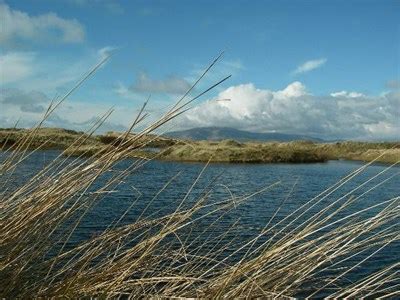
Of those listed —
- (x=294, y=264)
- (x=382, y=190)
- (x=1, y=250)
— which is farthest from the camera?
(x=382, y=190)

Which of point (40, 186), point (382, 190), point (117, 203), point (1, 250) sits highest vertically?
point (40, 186)

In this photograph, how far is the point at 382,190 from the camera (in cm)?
3956

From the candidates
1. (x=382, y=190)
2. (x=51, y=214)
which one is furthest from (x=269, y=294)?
(x=382, y=190)

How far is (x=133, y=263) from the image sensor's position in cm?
348

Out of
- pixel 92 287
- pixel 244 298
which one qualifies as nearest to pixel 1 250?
pixel 92 287

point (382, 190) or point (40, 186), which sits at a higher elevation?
point (40, 186)

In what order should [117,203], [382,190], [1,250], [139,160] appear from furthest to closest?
[382,190]
[117,203]
[139,160]
[1,250]

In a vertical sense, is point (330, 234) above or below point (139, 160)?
below

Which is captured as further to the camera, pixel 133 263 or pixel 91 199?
pixel 91 199

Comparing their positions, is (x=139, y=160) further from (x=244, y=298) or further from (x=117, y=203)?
(x=117, y=203)

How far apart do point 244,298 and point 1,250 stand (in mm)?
1637

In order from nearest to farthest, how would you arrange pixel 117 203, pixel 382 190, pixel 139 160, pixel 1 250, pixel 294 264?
1. pixel 1 250
2. pixel 294 264
3. pixel 139 160
4. pixel 117 203
5. pixel 382 190

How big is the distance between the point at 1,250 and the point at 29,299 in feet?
1.26

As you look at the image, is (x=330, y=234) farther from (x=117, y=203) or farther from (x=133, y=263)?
(x=117, y=203)
